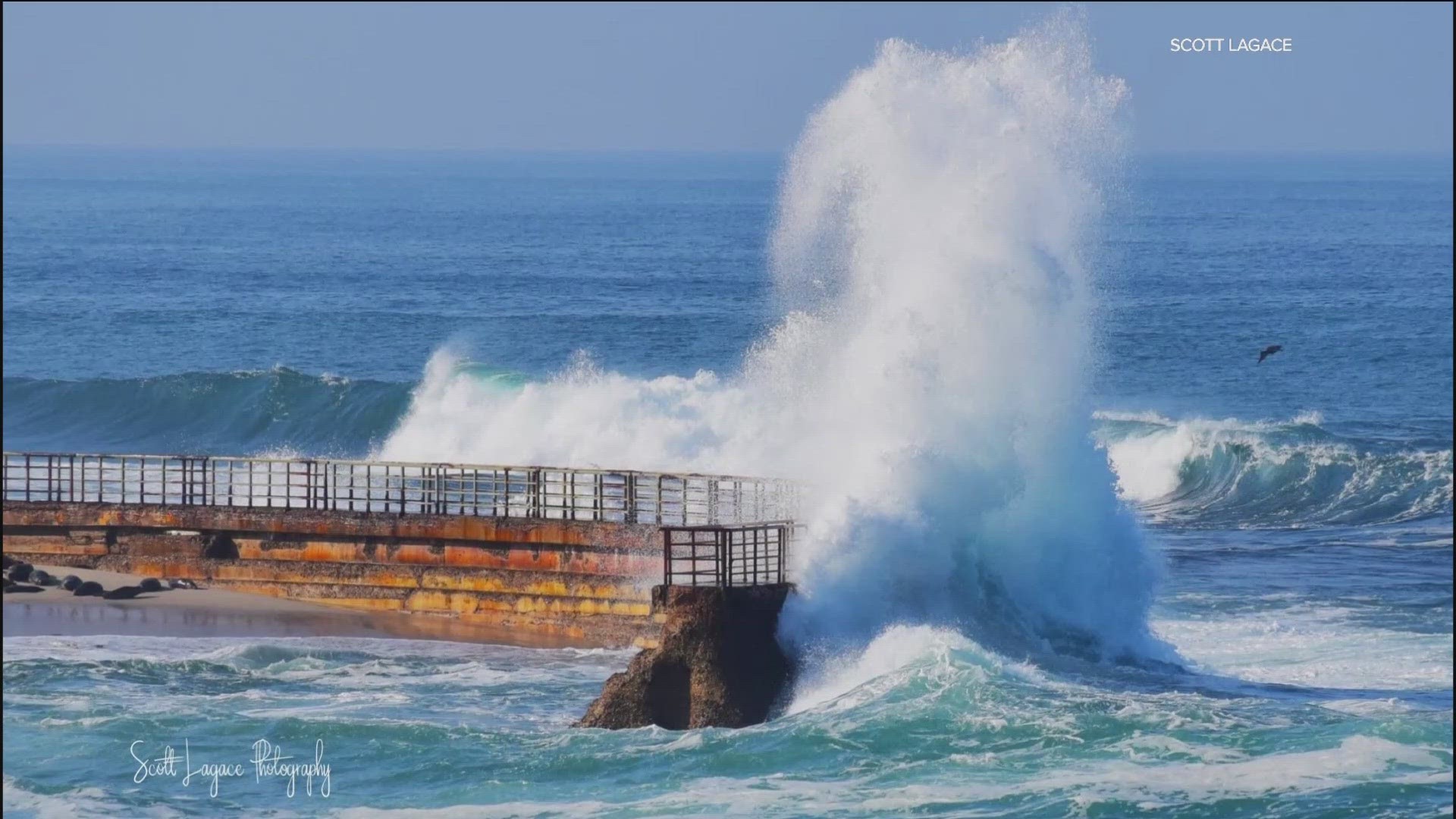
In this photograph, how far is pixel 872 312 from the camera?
82.4ft

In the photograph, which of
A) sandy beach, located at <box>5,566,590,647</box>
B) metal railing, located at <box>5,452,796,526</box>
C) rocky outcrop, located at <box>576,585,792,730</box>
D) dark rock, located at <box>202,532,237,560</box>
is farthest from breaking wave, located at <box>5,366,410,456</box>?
rocky outcrop, located at <box>576,585,792,730</box>

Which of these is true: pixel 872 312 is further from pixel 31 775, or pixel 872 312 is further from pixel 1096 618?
pixel 31 775

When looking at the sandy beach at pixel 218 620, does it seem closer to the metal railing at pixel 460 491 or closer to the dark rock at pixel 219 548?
the dark rock at pixel 219 548

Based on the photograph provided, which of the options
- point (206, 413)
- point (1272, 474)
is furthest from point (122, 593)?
point (206, 413)

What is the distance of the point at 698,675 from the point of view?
66.3 ft

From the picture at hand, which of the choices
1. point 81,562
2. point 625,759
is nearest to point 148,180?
point 81,562

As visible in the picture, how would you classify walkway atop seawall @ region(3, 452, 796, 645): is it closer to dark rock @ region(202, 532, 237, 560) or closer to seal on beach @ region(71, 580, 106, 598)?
dark rock @ region(202, 532, 237, 560)

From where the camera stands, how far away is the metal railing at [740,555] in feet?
69.4

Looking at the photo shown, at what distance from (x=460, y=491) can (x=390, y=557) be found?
143 centimetres

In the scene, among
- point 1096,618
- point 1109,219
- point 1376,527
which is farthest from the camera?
point 1109,219

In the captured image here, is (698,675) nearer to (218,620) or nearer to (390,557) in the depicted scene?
(390,557)

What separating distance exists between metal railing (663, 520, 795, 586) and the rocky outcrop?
0.33m

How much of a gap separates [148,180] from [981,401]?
178508 millimetres

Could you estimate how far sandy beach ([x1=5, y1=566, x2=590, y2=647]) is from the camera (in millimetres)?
25234
